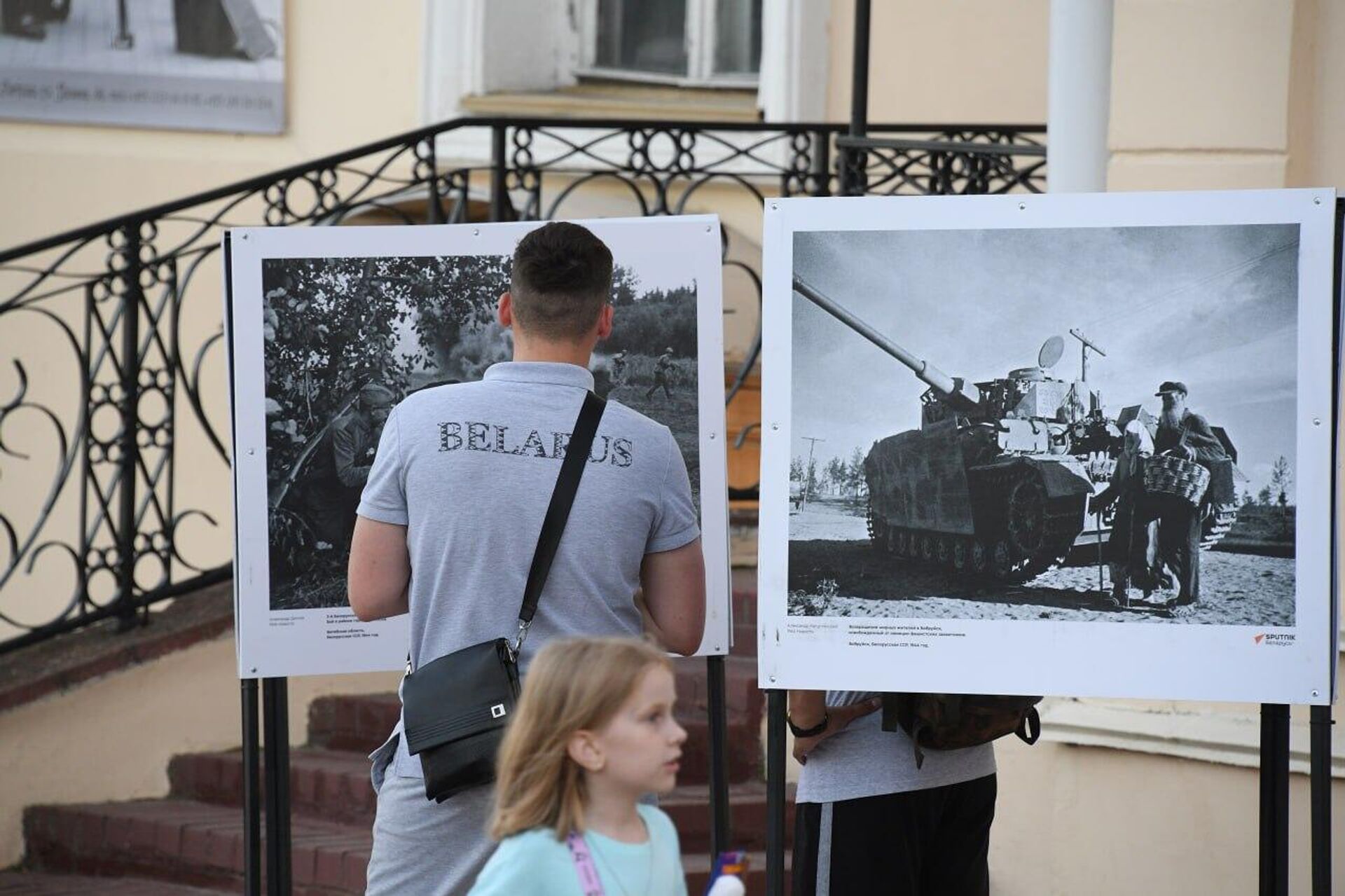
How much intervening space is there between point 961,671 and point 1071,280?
74 centimetres

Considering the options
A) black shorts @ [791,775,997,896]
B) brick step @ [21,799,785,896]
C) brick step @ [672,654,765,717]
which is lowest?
brick step @ [21,799,785,896]

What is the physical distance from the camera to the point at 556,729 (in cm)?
230

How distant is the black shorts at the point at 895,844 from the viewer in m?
3.19

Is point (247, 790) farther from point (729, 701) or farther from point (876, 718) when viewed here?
point (729, 701)

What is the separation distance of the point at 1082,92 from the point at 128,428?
3519 millimetres

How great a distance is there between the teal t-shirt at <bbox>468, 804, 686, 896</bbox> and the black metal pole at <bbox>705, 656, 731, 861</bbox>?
4.66ft

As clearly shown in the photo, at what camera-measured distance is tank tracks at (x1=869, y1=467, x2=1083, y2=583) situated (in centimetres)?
316

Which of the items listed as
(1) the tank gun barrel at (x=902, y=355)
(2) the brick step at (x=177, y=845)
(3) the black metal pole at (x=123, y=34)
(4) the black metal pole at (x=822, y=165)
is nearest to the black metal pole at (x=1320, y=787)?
(1) the tank gun barrel at (x=902, y=355)

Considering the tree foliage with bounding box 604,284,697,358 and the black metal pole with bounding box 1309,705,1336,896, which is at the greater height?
the tree foliage with bounding box 604,284,697,358

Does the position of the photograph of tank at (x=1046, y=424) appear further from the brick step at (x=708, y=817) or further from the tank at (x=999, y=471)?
the brick step at (x=708, y=817)

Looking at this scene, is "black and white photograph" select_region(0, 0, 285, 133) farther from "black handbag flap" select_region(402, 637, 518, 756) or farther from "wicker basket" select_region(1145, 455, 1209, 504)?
"wicker basket" select_region(1145, 455, 1209, 504)

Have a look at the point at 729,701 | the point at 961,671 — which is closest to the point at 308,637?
the point at 961,671

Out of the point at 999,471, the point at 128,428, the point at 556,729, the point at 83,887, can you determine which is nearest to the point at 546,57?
the point at 128,428

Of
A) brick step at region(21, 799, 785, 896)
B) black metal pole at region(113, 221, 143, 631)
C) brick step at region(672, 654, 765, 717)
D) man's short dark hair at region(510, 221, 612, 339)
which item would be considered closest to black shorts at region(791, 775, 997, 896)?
man's short dark hair at region(510, 221, 612, 339)
